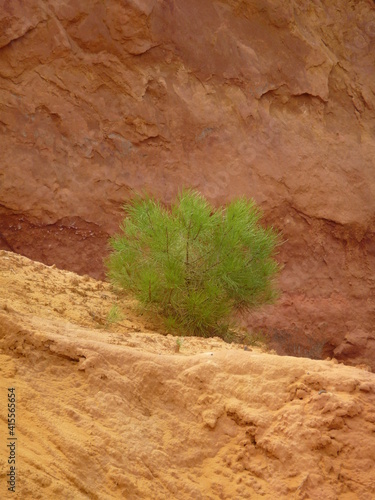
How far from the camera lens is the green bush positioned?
6.03 metres

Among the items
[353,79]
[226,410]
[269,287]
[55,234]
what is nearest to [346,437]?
[226,410]

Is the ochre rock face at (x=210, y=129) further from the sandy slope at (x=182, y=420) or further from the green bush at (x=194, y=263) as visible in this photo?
the sandy slope at (x=182, y=420)

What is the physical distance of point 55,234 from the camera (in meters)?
9.38

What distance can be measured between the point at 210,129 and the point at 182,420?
275 inches

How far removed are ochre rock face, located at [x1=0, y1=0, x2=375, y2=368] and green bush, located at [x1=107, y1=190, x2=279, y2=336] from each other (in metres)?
3.13

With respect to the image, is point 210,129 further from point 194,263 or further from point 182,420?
point 182,420

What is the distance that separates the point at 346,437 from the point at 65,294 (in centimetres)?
266

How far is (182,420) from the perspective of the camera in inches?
139

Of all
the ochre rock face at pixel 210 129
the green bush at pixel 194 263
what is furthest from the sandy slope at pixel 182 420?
the ochre rock face at pixel 210 129

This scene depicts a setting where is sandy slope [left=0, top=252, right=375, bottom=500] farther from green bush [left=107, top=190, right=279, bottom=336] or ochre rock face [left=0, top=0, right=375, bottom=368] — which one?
ochre rock face [left=0, top=0, right=375, bottom=368]

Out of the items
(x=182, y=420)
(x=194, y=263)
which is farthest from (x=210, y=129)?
(x=182, y=420)

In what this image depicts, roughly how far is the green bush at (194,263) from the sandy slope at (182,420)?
2.04 metres

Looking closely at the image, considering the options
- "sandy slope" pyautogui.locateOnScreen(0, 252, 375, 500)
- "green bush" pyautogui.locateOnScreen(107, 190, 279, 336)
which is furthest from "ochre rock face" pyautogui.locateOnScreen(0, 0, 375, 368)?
"sandy slope" pyautogui.locateOnScreen(0, 252, 375, 500)

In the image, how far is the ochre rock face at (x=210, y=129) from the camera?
30.6 ft
